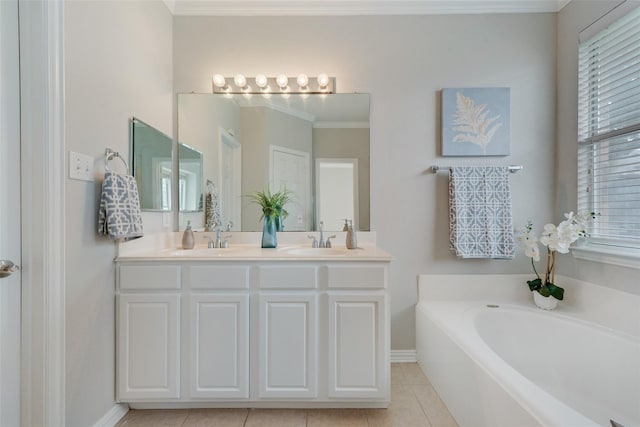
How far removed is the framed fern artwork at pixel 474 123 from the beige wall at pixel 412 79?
63 mm

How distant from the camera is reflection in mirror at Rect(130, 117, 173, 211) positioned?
74.4 inches

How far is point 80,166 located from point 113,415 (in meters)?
1.24

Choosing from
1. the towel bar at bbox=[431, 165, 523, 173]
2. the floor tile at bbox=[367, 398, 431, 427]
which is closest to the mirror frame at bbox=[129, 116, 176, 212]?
the floor tile at bbox=[367, 398, 431, 427]

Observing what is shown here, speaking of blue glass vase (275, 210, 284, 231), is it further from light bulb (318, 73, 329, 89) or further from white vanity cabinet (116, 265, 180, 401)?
light bulb (318, 73, 329, 89)

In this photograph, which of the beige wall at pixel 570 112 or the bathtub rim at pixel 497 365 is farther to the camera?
the beige wall at pixel 570 112

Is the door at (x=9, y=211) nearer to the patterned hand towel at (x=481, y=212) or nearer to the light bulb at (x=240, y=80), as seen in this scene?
the light bulb at (x=240, y=80)

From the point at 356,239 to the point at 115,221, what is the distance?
1.39m

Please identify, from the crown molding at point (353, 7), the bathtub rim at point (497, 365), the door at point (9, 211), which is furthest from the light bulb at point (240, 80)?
the bathtub rim at point (497, 365)

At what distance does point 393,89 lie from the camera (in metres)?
2.39

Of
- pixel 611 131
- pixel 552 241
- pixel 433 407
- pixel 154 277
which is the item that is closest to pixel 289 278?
pixel 154 277

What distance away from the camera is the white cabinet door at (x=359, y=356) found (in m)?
1.72

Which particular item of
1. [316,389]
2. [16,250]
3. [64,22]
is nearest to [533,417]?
[316,389]

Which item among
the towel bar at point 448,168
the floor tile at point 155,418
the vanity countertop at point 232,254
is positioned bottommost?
the floor tile at point 155,418

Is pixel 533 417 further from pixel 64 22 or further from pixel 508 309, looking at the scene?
pixel 64 22
